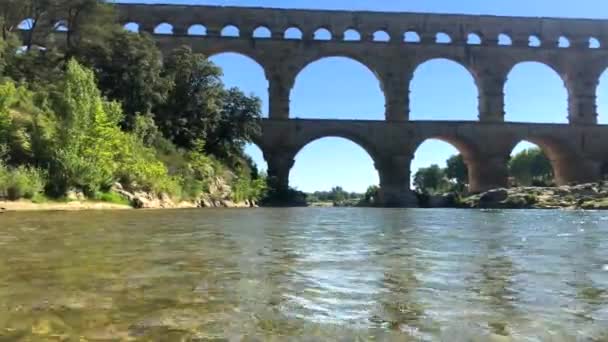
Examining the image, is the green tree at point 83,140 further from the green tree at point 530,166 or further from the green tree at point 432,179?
the green tree at point 432,179

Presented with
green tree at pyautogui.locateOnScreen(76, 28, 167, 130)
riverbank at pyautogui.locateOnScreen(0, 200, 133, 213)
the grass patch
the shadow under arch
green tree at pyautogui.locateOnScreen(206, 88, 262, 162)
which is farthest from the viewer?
the shadow under arch

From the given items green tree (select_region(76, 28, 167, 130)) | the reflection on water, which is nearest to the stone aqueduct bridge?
green tree (select_region(76, 28, 167, 130))

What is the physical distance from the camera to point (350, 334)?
3.07 meters

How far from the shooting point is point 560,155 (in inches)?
1934

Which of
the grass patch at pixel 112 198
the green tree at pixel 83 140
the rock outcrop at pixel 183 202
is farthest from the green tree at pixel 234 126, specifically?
the grass patch at pixel 112 198

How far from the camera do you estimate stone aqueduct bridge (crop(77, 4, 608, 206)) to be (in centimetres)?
4662

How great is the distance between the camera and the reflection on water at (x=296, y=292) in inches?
124

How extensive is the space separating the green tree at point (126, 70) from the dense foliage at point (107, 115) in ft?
0.17

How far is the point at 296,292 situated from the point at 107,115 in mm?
21152

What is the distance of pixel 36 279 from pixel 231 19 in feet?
151

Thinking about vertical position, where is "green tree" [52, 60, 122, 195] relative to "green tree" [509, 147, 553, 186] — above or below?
below

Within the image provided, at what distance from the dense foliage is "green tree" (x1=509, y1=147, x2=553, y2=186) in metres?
54.0

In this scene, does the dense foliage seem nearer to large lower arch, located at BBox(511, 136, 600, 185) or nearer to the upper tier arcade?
the upper tier arcade

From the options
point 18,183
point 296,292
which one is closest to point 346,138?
point 18,183
